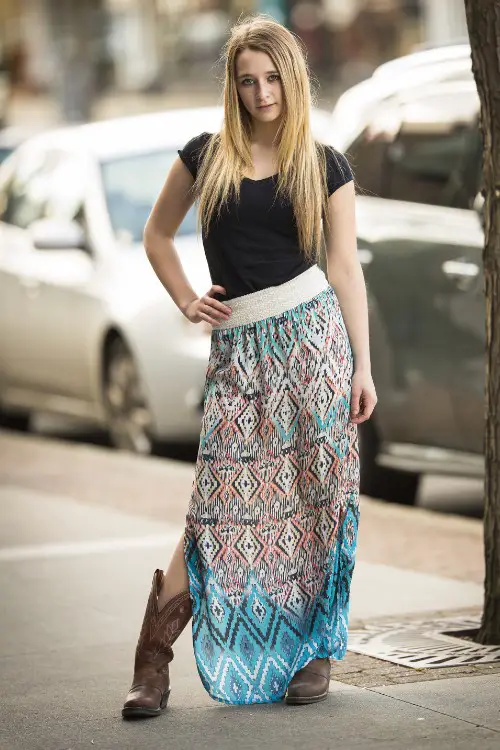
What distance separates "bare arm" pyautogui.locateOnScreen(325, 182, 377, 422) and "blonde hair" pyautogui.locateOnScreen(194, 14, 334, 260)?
2.1 inches

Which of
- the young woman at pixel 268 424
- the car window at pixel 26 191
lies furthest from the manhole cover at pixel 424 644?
the car window at pixel 26 191

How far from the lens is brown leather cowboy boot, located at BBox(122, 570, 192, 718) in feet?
16.6

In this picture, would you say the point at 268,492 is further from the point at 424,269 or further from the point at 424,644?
the point at 424,269

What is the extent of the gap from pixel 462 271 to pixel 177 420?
2.93 metres

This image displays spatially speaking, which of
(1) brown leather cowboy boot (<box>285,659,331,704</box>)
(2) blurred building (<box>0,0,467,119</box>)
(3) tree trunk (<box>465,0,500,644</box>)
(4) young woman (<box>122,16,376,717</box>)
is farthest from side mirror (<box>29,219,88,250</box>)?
(2) blurred building (<box>0,0,467,119</box>)

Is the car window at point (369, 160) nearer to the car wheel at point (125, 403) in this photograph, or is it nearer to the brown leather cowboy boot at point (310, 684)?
the car wheel at point (125, 403)

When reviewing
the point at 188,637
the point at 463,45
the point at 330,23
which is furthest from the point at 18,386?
the point at 330,23

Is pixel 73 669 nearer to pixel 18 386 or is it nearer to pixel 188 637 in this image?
pixel 188 637

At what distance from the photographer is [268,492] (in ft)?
16.5

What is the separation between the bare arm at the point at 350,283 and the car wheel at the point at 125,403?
17.4 feet

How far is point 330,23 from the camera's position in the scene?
1515 inches

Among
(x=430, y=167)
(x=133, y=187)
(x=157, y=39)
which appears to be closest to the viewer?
(x=430, y=167)

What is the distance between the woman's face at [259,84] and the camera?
4926 millimetres

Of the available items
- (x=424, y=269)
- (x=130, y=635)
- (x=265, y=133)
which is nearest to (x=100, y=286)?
(x=424, y=269)
